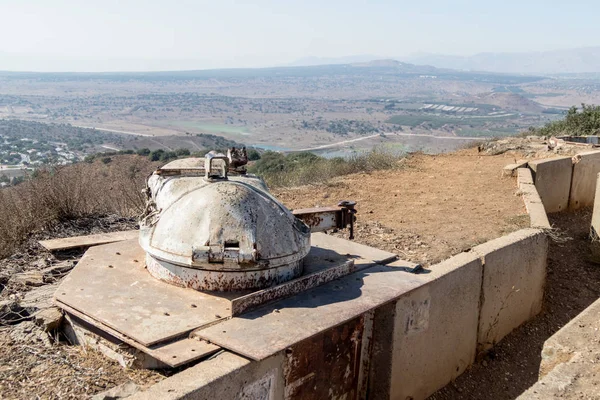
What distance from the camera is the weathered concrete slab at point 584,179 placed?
363 inches

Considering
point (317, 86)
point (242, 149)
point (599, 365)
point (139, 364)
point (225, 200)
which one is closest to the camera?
point (139, 364)

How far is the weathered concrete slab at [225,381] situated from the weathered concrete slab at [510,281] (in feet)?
8.96

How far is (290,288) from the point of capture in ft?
12.2

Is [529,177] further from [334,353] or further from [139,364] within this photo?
[139,364]

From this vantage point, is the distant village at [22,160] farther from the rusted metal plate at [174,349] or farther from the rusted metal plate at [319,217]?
the rusted metal plate at [174,349]

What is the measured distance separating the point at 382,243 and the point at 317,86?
182063 mm

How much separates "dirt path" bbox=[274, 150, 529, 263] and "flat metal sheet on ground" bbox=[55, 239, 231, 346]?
2.81m

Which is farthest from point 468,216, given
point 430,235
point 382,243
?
point 382,243

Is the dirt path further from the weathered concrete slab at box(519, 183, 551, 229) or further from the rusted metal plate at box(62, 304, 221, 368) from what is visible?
the rusted metal plate at box(62, 304, 221, 368)

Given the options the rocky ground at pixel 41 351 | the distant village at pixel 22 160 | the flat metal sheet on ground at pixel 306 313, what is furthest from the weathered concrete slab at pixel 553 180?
the distant village at pixel 22 160

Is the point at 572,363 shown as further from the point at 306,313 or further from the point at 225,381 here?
the point at 225,381

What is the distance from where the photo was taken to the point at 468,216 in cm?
727

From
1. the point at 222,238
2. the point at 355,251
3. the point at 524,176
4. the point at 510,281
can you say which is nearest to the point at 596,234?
the point at 524,176

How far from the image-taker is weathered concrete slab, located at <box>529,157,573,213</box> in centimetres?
885
